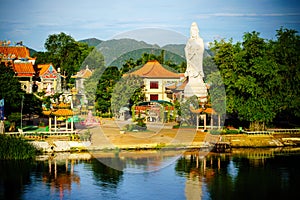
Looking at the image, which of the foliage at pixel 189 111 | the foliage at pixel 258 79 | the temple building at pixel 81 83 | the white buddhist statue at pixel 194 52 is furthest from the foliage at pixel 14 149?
the temple building at pixel 81 83

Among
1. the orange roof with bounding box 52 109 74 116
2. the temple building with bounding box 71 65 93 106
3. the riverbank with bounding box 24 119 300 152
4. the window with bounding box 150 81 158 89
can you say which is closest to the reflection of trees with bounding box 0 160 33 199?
the riverbank with bounding box 24 119 300 152

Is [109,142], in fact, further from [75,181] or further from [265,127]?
[265,127]

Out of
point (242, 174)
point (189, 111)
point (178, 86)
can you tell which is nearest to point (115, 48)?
point (178, 86)

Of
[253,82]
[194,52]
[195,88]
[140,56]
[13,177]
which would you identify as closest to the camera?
[13,177]

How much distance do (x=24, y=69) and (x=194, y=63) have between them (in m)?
16.7

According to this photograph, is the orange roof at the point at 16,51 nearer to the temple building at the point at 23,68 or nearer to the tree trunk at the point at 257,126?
the temple building at the point at 23,68

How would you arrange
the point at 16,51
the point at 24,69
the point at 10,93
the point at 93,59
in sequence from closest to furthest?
the point at 10,93, the point at 24,69, the point at 16,51, the point at 93,59

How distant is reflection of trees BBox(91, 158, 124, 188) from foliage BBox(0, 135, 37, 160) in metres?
3.62

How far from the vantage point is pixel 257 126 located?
36188 millimetres

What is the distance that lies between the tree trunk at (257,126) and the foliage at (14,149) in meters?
15.3

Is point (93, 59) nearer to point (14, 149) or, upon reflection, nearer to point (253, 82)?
point (253, 82)

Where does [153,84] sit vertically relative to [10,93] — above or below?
above

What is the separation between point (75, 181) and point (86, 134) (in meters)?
8.03

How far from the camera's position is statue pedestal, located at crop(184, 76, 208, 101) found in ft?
138
